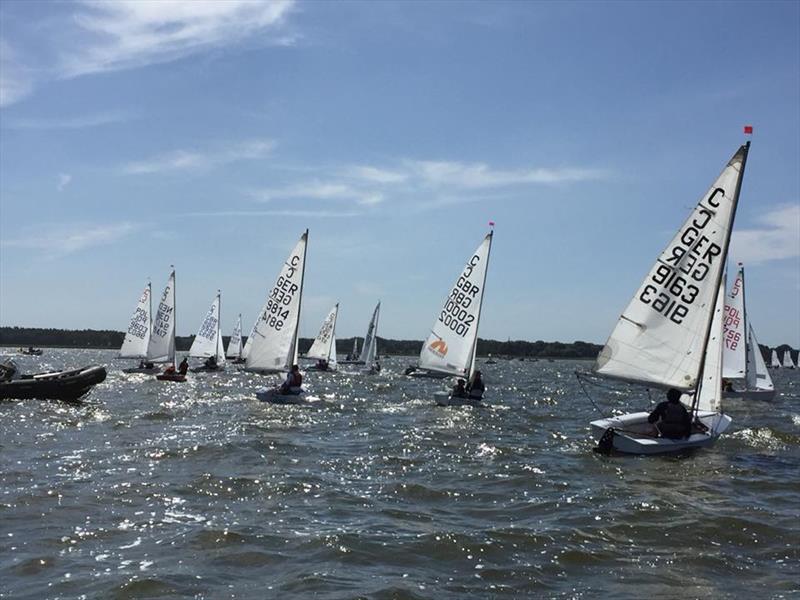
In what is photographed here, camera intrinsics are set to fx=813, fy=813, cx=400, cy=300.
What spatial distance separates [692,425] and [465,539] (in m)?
8.59

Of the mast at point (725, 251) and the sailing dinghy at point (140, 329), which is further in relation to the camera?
the sailing dinghy at point (140, 329)

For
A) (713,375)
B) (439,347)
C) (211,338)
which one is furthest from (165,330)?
(713,375)

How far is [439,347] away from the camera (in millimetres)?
27531

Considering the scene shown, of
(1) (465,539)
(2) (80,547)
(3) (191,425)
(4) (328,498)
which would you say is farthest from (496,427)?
(2) (80,547)

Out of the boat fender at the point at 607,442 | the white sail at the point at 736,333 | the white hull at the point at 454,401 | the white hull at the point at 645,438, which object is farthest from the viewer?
the white sail at the point at 736,333

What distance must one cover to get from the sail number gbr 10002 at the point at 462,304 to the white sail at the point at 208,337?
28.1 meters

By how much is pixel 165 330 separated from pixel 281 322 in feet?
57.0

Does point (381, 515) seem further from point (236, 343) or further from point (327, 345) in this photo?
point (236, 343)

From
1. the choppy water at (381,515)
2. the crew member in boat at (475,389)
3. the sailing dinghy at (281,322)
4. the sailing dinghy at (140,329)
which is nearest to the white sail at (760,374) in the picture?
the crew member in boat at (475,389)

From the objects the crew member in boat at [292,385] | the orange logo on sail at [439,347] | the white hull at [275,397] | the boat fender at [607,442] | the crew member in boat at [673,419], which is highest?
the orange logo on sail at [439,347]

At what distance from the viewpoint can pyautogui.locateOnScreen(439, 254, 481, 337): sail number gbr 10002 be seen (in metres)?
27.3

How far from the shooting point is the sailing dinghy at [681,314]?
638 inches

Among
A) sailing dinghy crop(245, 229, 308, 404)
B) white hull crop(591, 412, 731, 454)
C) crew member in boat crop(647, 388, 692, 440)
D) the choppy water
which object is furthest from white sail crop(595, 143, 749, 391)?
sailing dinghy crop(245, 229, 308, 404)

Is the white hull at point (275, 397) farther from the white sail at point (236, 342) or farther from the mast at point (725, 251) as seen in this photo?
the white sail at point (236, 342)
